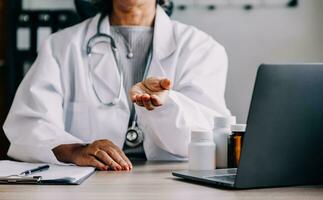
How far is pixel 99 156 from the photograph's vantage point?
62.4 inches

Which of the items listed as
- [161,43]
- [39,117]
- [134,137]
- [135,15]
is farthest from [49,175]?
[135,15]

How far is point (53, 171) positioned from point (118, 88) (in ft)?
2.48

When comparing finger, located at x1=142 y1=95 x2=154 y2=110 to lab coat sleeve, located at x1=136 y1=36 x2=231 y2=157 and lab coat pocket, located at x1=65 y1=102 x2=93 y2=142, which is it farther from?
lab coat pocket, located at x1=65 y1=102 x2=93 y2=142

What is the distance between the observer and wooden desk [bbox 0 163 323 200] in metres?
1.09

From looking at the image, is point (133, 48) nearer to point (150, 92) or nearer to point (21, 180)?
point (150, 92)

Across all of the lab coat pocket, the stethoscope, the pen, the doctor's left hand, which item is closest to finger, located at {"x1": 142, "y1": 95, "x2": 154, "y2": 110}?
the doctor's left hand

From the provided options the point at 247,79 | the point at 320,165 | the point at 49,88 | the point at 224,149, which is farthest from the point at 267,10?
the point at 320,165

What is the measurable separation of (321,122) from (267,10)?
1.62 m

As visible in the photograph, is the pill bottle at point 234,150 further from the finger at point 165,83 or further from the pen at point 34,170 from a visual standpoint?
the pen at point 34,170

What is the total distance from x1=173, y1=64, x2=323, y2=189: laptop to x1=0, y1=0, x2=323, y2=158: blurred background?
5.02 ft

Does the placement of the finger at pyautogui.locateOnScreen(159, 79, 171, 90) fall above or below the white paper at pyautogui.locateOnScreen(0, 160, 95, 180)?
above

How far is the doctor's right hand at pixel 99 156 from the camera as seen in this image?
1556mm

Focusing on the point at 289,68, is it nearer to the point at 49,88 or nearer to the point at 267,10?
the point at 49,88

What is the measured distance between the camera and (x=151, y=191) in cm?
116
